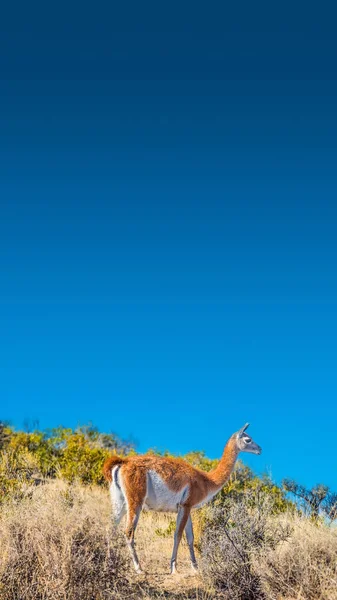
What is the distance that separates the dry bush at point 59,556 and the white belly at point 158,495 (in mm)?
2592

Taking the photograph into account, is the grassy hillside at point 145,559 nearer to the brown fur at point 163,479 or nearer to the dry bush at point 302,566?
the dry bush at point 302,566

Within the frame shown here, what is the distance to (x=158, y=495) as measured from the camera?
10469mm

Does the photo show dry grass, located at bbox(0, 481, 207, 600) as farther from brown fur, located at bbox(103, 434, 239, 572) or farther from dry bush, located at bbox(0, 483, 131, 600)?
brown fur, located at bbox(103, 434, 239, 572)

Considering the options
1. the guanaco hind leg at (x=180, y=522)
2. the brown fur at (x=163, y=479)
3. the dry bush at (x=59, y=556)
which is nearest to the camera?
the dry bush at (x=59, y=556)

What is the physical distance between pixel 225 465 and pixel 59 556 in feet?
18.6

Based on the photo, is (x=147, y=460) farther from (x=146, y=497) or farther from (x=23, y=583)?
(x=23, y=583)

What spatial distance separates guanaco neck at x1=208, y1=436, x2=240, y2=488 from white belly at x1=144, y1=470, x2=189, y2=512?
1.30 meters

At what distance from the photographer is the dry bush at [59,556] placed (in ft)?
23.5

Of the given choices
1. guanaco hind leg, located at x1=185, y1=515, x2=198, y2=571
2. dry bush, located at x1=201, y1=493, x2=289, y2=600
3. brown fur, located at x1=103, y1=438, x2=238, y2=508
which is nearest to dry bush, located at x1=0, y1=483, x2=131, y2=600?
dry bush, located at x1=201, y1=493, x2=289, y2=600

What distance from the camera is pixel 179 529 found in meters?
10.5

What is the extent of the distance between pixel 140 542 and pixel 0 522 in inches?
222

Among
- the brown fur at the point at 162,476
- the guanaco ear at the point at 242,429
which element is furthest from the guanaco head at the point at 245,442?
the brown fur at the point at 162,476

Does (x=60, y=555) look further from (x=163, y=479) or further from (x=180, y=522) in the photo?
(x=180, y=522)

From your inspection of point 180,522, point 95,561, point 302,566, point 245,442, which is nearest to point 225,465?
point 245,442
